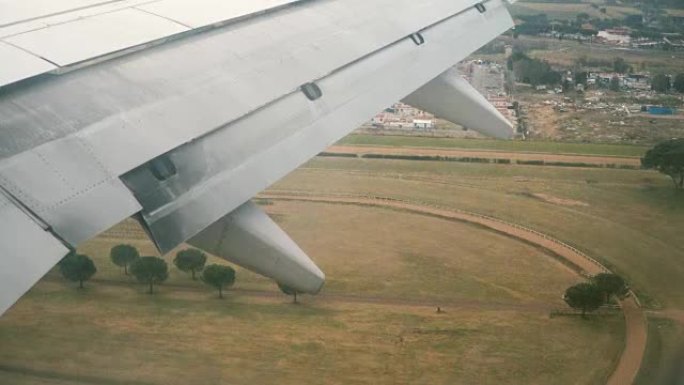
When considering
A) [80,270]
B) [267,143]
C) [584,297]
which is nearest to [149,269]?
[80,270]

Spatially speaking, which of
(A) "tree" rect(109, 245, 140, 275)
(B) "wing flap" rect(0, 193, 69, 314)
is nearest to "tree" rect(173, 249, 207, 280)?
(A) "tree" rect(109, 245, 140, 275)

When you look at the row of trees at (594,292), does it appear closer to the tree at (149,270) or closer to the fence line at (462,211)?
the fence line at (462,211)

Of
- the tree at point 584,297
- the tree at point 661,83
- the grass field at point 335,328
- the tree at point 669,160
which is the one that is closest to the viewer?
the grass field at point 335,328

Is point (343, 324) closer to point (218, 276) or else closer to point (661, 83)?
point (218, 276)

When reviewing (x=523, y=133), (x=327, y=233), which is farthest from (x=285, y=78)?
(x=523, y=133)

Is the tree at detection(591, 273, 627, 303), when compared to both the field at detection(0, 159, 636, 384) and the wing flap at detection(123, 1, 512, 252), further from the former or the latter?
the wing flap at detection(123, 1, 512, 252)

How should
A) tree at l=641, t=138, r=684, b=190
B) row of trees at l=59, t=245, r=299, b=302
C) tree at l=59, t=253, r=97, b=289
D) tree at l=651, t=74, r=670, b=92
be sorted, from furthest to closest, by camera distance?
tree at l=651, t=74, r=670, b=92 < tree at l=641, t=138, r=684, b=190 < row of trees at l=59, t=245, r=299, b=302 < tree at l=59, t=253, r=97, b=289

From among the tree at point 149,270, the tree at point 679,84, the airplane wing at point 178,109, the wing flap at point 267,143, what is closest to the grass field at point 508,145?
the tree at point 679,84

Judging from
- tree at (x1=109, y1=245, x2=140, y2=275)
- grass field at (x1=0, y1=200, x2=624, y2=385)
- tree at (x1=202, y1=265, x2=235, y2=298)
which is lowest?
grass field at (x1=0, y1=200, x2=624, y2=385)
